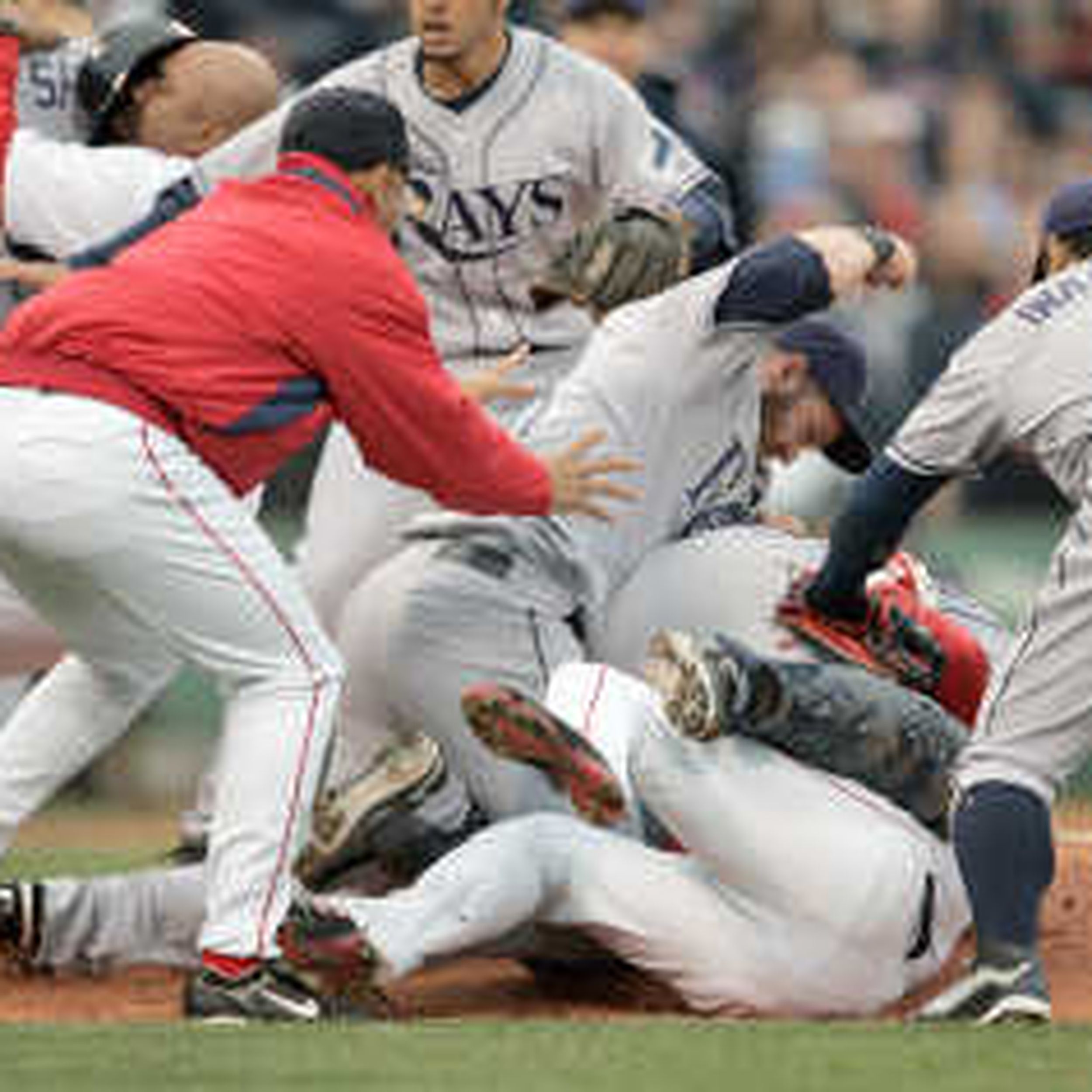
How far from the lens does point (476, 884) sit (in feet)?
17.8

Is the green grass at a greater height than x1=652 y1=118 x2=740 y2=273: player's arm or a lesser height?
lesser

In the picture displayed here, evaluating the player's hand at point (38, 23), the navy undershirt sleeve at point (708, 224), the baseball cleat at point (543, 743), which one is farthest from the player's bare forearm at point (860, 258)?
the player's hand at point (38, 23)

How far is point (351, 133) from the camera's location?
18.1 feet

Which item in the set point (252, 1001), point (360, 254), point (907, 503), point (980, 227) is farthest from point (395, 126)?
point (980, 227)

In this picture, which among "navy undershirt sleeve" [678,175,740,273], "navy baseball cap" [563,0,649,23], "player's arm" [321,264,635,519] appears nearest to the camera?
"player's arm" [321,264,635,519]

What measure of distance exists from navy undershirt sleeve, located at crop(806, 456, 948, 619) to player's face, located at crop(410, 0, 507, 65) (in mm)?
2020

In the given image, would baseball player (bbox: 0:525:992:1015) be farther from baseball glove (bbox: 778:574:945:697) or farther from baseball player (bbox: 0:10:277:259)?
baseball player (bbox: 0:10:277:259)

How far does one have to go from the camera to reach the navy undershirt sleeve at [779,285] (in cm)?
609

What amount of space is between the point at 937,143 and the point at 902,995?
28.6 ft

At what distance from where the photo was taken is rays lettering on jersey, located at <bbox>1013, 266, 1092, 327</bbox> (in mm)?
5324

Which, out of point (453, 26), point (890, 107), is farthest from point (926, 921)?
point (890, 107)

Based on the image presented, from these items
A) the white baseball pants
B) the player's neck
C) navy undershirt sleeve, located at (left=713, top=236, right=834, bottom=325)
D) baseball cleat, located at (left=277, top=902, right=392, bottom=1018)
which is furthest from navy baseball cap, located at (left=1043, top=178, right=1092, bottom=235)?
the player's neck

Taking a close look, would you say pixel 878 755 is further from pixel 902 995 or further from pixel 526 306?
pixel 526 306

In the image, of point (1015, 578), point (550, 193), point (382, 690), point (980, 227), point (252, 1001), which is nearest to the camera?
point (252, 1001)
